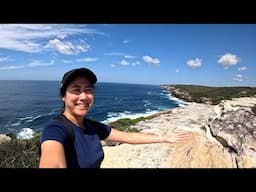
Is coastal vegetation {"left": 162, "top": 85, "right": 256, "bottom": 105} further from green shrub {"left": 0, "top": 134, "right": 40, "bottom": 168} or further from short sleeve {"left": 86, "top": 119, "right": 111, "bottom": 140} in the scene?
short sleeve {"left": 86, "top": 119, "right": 111, "bottom": 140}

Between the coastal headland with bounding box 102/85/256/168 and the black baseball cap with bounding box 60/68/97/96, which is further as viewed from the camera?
the coastal headland with bounding box 102/85/256/168

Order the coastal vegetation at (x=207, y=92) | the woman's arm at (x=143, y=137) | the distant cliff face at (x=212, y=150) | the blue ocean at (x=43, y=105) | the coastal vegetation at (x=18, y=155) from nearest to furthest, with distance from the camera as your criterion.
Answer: the woman's arm at (x=143, y=137), the coastal vegetation at (x=18, y=155), the distant cliff face at (x=212, y=150), the coastal vegetation at (x=207, y=92), the blue ocean at (x=43, y=105)

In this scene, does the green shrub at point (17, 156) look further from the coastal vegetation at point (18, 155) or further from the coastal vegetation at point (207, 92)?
the coastal vegetation at point (207, 92)

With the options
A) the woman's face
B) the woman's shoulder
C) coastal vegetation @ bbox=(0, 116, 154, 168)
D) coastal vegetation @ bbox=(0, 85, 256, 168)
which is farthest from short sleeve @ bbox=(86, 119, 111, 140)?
coastal vegetation @ bbox=(0, 85, 256, 168)

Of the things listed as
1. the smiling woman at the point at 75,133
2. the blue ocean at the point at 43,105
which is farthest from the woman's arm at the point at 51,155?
the blue ocean at the point at 43,105
